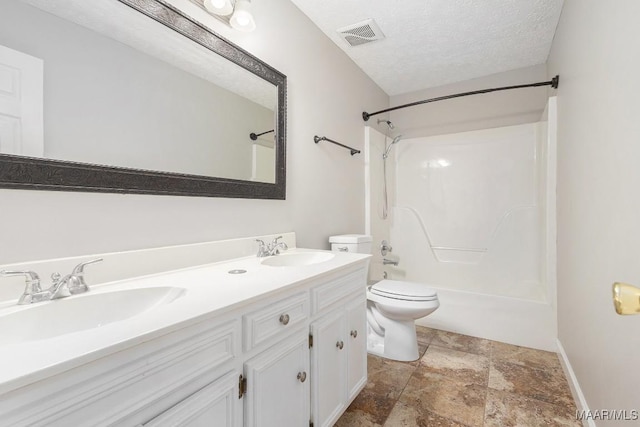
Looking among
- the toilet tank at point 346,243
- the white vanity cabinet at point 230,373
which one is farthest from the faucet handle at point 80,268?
the toilet tank at point 346,243

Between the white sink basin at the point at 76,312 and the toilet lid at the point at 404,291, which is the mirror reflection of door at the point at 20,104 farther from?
the toilet lid at the point at 404,291

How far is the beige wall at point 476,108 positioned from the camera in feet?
8.56

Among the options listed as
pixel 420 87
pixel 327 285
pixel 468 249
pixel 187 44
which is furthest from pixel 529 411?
pixel 420 87

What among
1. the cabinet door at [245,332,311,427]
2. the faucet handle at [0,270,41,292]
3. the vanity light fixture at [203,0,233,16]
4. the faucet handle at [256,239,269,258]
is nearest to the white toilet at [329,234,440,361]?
the faucet handle at [256,239,269,258]

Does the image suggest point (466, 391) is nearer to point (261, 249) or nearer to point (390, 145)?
point (261, 249)

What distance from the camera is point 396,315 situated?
1927mm

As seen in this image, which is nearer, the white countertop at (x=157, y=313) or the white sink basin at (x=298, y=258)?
the white countertop at (x=157, y=313)

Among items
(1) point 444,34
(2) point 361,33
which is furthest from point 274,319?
(1) point 444,34

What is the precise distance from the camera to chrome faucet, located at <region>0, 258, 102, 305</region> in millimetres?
731

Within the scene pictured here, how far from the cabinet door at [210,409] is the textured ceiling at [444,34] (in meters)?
2.10

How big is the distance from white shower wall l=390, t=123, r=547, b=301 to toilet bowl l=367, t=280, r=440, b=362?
3.30ft

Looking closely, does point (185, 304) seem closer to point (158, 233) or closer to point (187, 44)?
point (158, 233)

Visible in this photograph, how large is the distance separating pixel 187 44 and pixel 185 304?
1.08 meters

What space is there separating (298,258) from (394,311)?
0.81 meters
